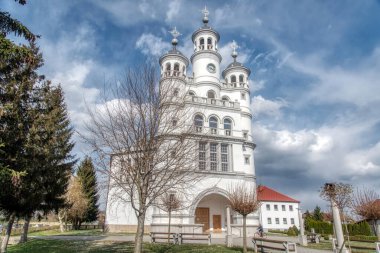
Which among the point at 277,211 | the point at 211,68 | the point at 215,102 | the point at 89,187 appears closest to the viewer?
the point at 215,102

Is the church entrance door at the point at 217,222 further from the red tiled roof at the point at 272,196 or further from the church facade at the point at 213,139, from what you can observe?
the red tiled roof at the point at 272,196

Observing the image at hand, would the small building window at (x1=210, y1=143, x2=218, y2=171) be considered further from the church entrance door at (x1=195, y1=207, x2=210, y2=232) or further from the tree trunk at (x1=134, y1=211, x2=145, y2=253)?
the tree trunk at (x1=134, y1=211, x2=145, y2=253)

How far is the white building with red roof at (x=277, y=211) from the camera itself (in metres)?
51.2

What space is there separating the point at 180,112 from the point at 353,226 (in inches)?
1190

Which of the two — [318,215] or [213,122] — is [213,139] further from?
[318,215]

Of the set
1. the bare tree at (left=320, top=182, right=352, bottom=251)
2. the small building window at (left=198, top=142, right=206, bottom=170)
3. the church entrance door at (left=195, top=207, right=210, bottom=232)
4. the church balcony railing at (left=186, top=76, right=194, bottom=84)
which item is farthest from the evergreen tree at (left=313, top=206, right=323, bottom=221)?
the bare tree at (left=320, top=182, right=352, bottom=251)

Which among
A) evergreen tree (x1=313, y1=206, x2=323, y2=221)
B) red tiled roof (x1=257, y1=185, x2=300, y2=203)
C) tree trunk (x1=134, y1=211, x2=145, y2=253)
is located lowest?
tree trunk (x1=134, y1=211, x2=145, y2=253)

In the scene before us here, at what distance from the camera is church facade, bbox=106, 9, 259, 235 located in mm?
29969

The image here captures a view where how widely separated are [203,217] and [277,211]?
2482cm

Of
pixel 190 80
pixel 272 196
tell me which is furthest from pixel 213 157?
pixel 272 196

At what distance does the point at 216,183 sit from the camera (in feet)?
101

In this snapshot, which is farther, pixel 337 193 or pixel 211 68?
pixel 211 68

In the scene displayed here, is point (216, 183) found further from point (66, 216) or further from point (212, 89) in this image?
→ point (66, 216)

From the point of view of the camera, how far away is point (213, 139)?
31578 mm
